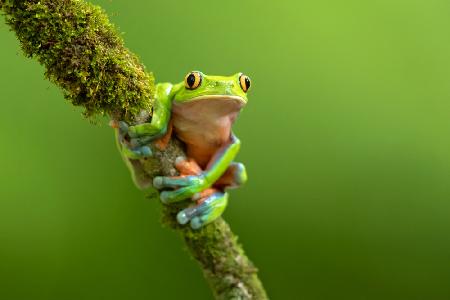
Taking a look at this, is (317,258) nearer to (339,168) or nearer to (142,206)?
(339,168)

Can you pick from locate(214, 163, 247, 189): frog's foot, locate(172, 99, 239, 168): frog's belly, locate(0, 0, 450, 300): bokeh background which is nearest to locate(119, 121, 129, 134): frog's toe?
locate(172, 99, 239, 168): frog's belly

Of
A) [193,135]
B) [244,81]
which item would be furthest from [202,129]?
[244,81]

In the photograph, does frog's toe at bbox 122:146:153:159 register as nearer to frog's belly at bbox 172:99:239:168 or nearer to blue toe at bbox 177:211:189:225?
frog's belly at bbox 172:99:239:168

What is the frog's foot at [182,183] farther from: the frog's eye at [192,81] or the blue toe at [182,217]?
the frog's eye at [192,81]

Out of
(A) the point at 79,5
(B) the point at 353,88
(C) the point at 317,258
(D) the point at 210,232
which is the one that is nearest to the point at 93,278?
(C) the point at 317,258

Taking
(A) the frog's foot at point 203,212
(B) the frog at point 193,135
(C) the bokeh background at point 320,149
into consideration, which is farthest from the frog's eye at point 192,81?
(C) the bokeh background at point 320,149

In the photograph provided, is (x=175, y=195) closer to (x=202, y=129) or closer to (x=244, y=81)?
(x=202, y=129)
